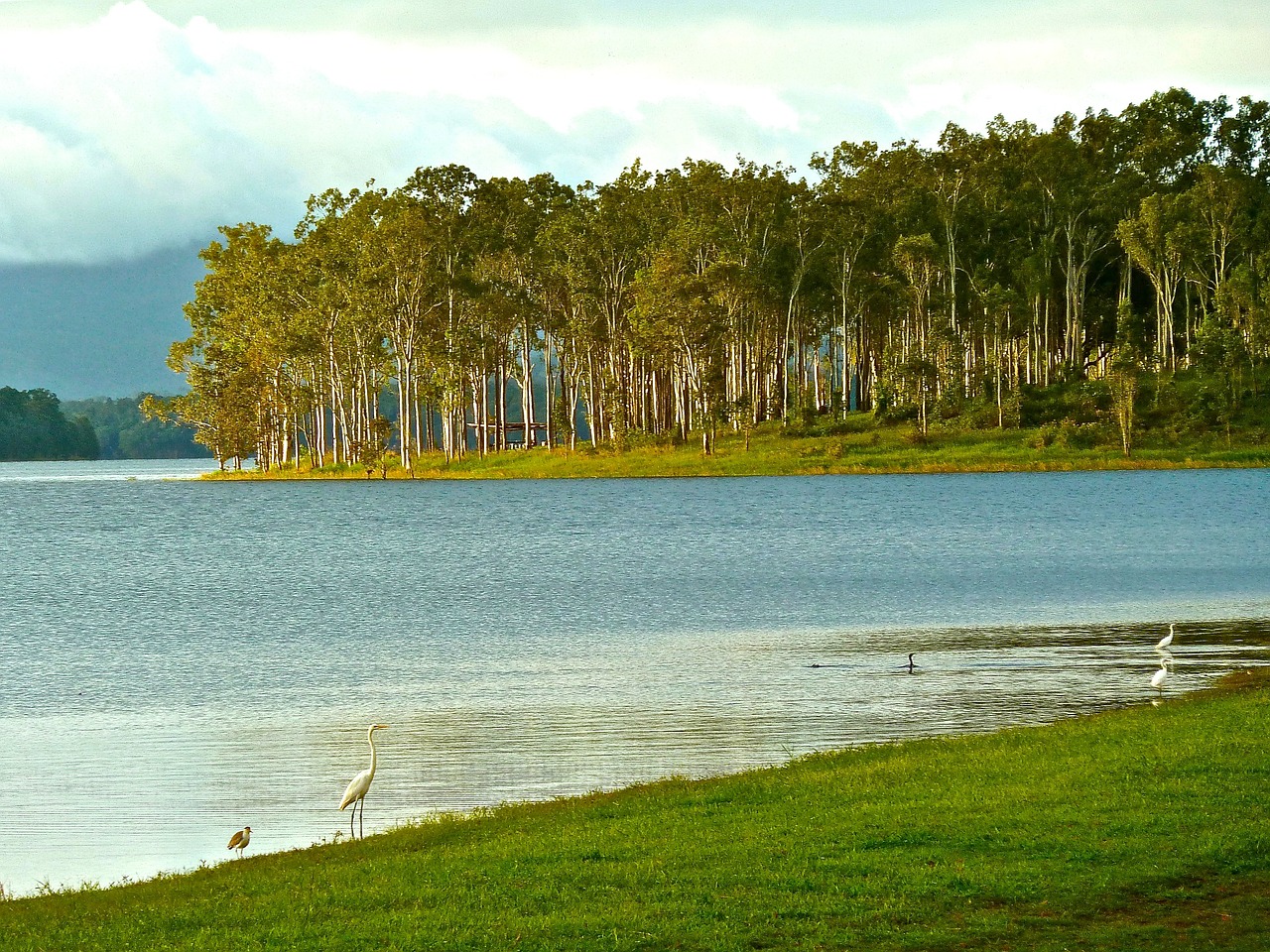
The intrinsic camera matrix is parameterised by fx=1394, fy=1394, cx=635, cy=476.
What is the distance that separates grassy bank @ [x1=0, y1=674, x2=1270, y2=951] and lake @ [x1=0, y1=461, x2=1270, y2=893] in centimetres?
328

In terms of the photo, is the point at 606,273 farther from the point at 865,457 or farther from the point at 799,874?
the point at 799,874

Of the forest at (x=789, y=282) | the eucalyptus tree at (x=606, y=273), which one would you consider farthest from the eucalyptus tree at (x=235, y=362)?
the eucalyptus tree at (x=606, y=273)

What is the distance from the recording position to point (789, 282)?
132 metres

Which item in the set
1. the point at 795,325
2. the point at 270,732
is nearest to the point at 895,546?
the point at 270,732

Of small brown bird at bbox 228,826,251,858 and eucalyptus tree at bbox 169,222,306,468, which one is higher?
eucalyptus tree at bbox 169,222,306,468

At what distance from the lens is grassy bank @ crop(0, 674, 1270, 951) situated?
36.6ft

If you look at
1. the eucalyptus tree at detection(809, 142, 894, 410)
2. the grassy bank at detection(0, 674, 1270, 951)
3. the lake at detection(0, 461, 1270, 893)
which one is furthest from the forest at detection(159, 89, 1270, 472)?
the grassy bank at detection(0, 674, 1270, 951)

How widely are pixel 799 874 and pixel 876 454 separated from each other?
10937cm

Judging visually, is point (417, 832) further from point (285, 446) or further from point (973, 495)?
point (285, 446)

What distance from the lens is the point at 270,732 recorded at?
2606cm

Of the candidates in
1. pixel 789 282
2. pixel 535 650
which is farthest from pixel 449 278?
pixel 535 650

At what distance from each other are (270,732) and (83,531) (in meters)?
71.9

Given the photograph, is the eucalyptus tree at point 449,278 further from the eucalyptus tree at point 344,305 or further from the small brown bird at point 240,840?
the small brown bird at point 240,840

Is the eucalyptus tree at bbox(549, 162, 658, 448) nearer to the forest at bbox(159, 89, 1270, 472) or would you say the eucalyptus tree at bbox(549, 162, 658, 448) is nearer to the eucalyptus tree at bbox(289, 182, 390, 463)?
the forest at bbox(159, 89, 1270, 472)
